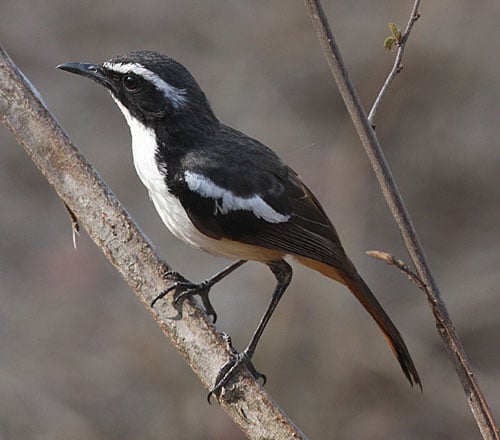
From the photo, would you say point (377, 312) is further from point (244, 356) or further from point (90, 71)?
point (90, 71)

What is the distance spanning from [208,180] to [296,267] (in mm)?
3780

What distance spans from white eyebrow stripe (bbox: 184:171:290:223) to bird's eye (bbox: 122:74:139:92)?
0.44 m

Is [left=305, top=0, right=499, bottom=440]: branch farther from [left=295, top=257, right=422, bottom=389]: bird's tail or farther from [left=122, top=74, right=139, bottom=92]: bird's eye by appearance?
[left=122, top=74, right=139, bottom=92]: bird's eye

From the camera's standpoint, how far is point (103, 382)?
816 centimetres

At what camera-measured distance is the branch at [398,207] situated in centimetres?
279

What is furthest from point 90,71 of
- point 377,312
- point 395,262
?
point 395,262

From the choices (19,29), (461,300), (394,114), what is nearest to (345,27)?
(394,114)

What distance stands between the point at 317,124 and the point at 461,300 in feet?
7.37

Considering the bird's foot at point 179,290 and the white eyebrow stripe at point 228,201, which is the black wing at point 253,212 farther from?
the bird's foot at point 179,290

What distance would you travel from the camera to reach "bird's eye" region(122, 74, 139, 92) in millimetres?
3952

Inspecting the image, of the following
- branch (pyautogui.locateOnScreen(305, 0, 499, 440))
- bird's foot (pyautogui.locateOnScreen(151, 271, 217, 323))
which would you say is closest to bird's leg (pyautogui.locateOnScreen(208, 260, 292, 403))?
bird's foot (pyautogui.locateOnScreen(151, 271, 217, 323))

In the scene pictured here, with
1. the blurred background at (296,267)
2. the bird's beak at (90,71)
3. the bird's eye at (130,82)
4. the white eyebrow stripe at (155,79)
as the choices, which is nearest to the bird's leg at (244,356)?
the white eyebrow stripe at (155,79)

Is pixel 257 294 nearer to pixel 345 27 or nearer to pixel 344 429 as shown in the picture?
pixel 344 429

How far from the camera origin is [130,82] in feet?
13.0
